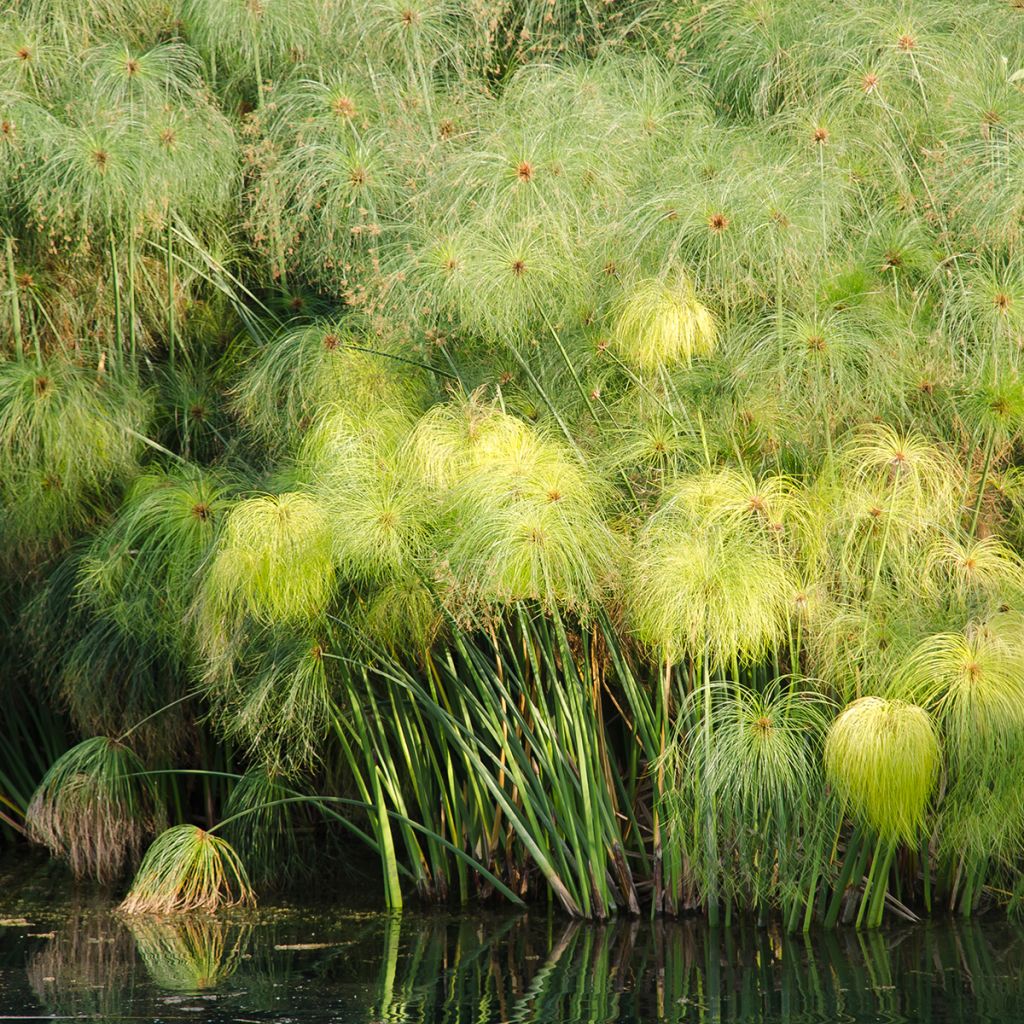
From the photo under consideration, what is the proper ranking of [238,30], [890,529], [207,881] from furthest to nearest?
[238,30], [207,881], [890,529]

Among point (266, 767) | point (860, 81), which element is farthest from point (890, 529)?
point (266, 767)

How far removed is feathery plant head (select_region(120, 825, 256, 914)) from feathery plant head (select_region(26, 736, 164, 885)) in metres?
0.53

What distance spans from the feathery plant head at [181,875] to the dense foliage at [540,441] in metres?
0.02

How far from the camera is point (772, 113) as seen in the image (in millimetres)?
7137

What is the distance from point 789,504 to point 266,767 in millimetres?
2861

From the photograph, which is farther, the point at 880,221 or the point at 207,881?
the point at 207,881

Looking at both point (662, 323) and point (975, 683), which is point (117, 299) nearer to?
point (662, 323)

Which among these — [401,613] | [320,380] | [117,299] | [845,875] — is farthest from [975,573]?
[117,299]

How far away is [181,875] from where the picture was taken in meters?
6.82

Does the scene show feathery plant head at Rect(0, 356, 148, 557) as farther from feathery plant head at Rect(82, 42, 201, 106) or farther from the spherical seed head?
the spherical seed head

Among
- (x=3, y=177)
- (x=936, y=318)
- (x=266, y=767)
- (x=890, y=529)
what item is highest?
(x=3, y=177)

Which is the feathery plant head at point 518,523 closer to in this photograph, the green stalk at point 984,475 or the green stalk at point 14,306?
the green stalk at point 984,475

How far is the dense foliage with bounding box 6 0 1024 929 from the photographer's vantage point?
5.95 metres

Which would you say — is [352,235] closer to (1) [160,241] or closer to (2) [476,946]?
(1) [160,241]
